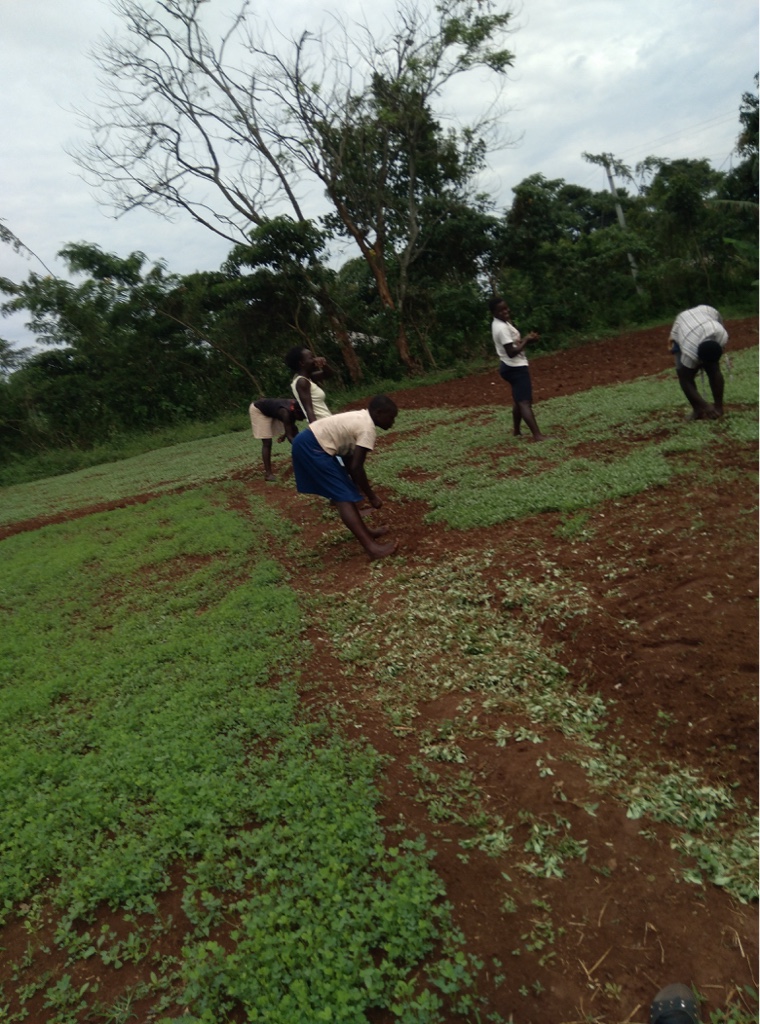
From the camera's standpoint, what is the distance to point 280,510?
8.09 meters

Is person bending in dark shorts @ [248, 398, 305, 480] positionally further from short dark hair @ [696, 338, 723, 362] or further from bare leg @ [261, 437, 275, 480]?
short dark hair @ [696, 338, 723, 362]

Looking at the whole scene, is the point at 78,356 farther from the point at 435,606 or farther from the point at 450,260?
the point at 435,606

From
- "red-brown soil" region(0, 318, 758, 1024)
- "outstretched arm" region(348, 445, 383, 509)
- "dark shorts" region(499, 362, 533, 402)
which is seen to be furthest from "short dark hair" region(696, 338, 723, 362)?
"outstretched arm" region(348, 445, 383, 509)

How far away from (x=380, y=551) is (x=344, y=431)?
95cm

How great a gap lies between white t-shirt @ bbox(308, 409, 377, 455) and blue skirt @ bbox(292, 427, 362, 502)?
0.05 meters

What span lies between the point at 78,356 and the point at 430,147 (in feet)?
35.6

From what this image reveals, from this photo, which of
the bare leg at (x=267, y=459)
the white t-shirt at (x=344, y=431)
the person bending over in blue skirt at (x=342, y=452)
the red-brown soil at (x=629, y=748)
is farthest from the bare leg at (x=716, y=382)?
the bare leg at (x=267, y=459)

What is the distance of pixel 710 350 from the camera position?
6.81 metres

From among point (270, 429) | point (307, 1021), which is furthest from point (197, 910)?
point (270, 429)

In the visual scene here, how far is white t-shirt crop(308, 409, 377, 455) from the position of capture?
5578 millimetres

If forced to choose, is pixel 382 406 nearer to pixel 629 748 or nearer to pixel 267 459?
pixel 629 748

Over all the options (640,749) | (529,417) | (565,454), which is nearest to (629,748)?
(640,749)

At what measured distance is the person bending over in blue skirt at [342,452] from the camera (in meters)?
5.57

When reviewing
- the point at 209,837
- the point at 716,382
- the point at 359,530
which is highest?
the point at 716,382
